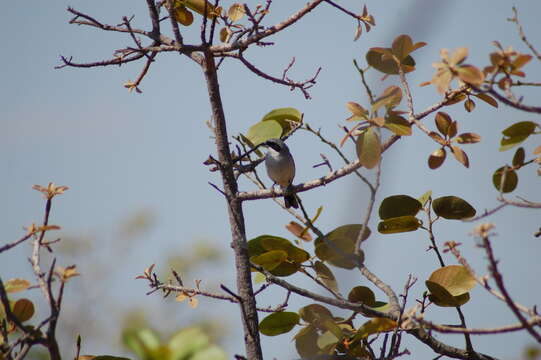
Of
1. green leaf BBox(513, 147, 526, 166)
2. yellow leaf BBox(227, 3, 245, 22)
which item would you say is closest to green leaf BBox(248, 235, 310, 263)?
green leaf BBox(513, 147, 526, 166)

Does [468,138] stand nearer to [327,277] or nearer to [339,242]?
[339,242]

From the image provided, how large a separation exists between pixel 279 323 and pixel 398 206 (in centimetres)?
56

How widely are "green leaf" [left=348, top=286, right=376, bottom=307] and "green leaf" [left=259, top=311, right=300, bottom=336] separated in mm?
213

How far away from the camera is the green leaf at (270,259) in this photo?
173 centimetres

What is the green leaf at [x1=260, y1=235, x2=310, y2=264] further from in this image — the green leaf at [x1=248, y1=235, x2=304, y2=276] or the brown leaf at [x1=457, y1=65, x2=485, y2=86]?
the brown leaf at [x1=457, y1=65, x2=485, y2=86]

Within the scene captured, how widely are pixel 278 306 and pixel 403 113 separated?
754 millimetres

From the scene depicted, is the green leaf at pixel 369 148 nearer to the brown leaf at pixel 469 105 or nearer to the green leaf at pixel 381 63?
the green leaf at pixel 381 63

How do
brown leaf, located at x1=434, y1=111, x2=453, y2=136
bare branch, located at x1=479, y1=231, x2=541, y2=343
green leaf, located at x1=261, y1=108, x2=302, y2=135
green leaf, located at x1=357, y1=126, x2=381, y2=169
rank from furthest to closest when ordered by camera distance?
green leaf, located at x1=261, y1=108, x2=302, y2=135
brown leaf, located at x1=434, y1=111, x2=453, y2=136
green leaf, located at x1=357, y1=126, x2=381, y2=169
bare branch, located at x1=479, y1=231, x2=541, y2=343

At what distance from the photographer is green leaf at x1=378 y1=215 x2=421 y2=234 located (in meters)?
1.79

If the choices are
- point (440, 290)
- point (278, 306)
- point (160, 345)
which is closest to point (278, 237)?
point (278, 306)

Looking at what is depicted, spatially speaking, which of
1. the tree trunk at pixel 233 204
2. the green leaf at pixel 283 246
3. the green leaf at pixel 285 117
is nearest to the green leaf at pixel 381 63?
the green leaf at pixel 285 117

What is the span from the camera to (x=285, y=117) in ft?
7.11

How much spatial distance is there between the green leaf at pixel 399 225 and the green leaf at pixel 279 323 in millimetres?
406

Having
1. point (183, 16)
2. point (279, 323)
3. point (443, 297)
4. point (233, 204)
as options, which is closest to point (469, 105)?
point (443, 297)
